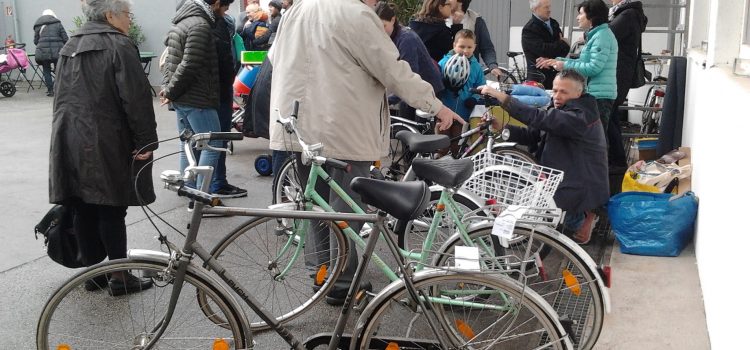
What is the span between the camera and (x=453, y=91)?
24.2 ft

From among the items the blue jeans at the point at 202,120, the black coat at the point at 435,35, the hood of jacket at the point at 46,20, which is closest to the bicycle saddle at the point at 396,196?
the blue jeans at the point at 202,120

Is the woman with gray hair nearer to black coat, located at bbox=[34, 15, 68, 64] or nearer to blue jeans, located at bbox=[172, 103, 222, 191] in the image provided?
blue jeans, located at bbox=[172, 103, 222, 191]

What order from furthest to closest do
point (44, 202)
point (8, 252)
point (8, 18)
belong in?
point (8, 18) → point (44, 202) → point (8, 252)

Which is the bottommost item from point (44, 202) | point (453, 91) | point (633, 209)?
point (44, 202)

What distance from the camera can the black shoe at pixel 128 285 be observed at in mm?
3639

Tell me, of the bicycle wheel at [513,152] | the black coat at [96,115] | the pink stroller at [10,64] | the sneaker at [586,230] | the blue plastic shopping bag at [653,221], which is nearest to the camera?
the black coat at [96,115]

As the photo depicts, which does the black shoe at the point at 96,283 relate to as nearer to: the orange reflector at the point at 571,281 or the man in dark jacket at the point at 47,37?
the orange reflector at the point at 571,281

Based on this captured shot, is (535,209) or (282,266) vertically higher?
(535,209)

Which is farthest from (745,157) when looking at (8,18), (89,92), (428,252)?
(8,18)

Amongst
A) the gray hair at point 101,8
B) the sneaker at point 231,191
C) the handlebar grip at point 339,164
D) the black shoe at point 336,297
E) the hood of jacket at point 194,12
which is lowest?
the sneaker at point 231,191

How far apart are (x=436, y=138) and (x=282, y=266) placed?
1067mm

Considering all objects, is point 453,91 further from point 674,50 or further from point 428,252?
point 674,50

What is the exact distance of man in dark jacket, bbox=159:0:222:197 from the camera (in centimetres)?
701

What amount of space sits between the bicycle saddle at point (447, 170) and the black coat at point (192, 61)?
341 cm
